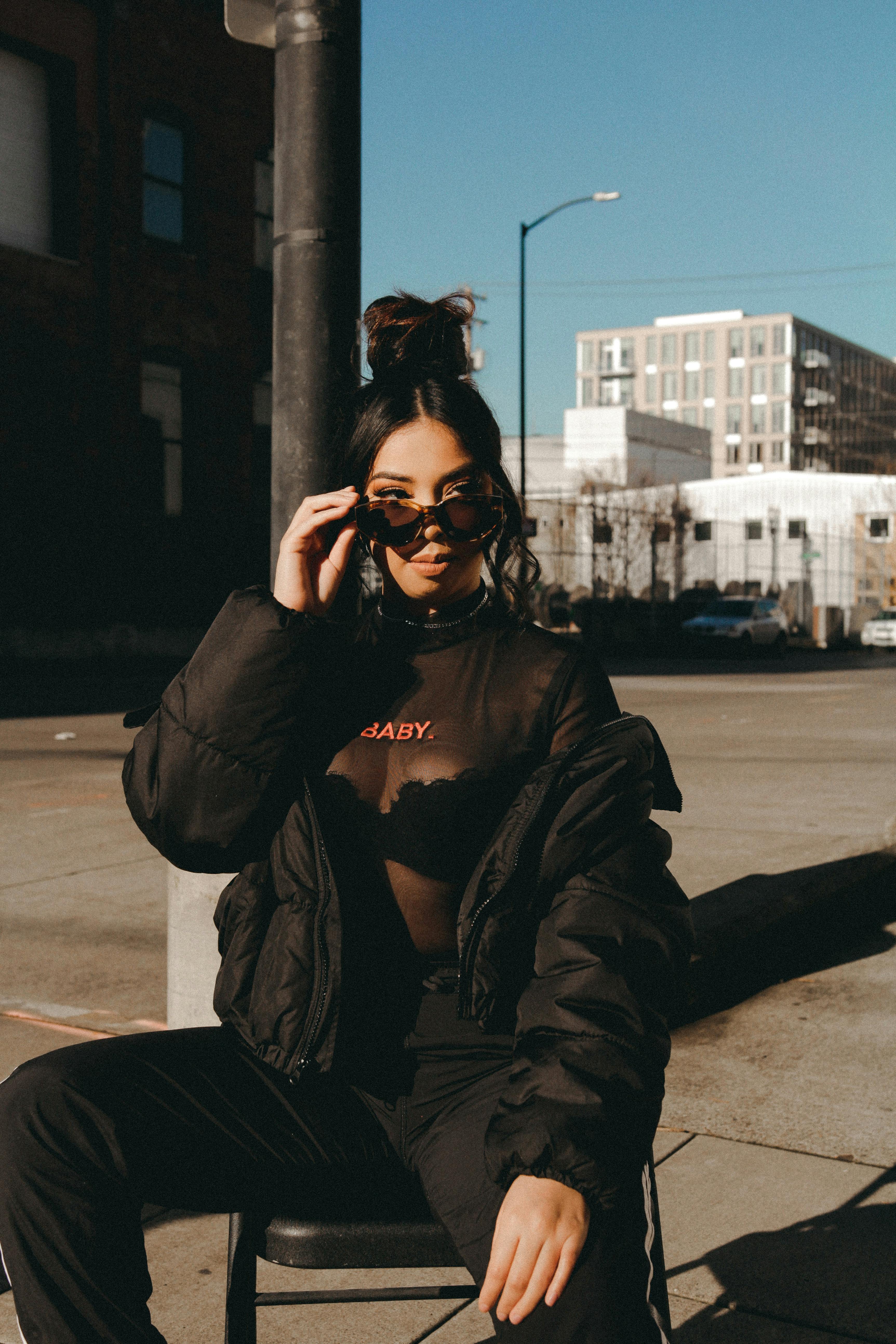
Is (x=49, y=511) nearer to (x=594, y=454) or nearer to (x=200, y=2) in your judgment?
(x=200, y=2)

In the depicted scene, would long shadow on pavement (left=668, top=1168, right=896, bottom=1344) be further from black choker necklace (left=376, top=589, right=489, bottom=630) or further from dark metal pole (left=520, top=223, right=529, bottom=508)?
dark metal pole (left=520, top=223, right=529, bottom=508)

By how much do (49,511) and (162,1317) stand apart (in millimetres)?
20057

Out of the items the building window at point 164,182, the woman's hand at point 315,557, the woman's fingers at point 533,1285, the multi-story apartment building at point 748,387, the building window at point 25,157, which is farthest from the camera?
the multi-story apartment building at point 748,387

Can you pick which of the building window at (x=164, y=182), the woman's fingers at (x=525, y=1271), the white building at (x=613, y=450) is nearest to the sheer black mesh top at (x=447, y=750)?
the woman's fingers at (x=525, y=1271)

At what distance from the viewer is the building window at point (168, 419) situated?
76.2 feet

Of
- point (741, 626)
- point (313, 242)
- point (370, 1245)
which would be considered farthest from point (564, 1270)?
point (741, 626)

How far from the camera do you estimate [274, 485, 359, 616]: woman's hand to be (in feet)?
6.50

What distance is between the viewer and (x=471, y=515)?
6.86 feet

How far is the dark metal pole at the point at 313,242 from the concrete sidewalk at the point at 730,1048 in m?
1.81

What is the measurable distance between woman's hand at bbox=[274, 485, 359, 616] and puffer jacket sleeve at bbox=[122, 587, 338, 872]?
2.4 inches

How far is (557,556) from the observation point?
47.2 m

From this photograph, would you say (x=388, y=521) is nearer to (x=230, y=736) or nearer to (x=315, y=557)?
(x=315, y=557)

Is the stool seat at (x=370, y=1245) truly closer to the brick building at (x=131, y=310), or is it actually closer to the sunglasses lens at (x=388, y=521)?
the sunglasses lens at (x=388, y=521)

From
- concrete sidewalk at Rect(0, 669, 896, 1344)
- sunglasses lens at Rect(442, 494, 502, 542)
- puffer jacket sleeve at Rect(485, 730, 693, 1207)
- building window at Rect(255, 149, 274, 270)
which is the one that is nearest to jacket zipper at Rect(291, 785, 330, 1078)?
puffer jacket sleeve at Rect(485, 730, 693, 1207)
